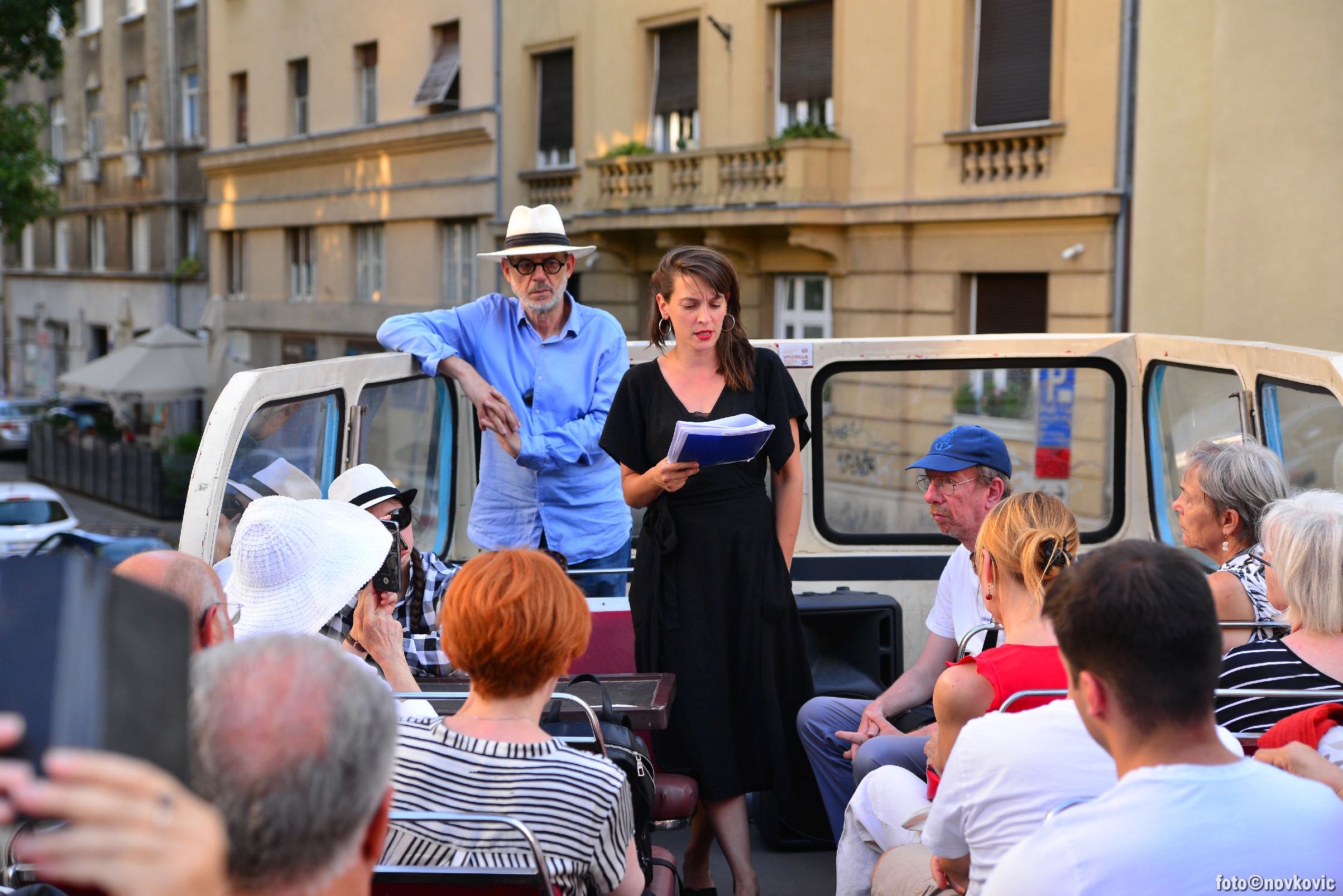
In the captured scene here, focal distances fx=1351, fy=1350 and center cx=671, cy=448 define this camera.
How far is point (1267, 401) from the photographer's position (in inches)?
189

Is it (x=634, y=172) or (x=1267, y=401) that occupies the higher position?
(x=634, y=172)

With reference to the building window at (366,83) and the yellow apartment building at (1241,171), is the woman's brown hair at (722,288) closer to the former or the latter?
the yellow apartment building at (1241,171)

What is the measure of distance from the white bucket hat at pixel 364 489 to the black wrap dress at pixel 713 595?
29.9 inches

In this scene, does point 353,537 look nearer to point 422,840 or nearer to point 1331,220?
point 422,840

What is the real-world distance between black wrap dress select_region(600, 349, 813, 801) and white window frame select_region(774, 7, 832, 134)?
47.2 ft

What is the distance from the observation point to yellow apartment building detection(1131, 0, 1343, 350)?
40.3 ft

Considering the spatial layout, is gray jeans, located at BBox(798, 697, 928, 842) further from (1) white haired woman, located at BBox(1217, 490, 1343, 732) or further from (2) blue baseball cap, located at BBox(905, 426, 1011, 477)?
(1) white haired woman, located at BBox(1217, 490, 1343, 732)

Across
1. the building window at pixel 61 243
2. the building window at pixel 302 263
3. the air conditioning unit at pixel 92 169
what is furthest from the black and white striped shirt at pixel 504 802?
the building window at pixel 61 243

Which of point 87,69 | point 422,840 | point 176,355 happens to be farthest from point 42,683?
point 87,69

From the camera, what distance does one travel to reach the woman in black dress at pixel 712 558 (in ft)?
13.1

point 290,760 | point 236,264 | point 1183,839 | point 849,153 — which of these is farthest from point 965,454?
point 236,264

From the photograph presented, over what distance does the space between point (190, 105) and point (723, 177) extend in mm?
19770

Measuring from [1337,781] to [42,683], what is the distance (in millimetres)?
2515

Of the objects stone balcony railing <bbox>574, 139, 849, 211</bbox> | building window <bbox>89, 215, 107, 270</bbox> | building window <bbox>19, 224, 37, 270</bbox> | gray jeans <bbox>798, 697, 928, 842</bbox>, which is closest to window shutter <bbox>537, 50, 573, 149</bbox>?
stone balcony railing <bbox>574, 139, 849, 211</bbox>
